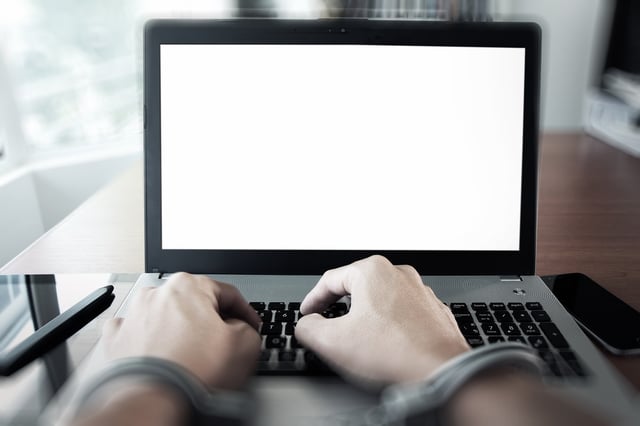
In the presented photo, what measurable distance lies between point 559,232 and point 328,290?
0.49 metres

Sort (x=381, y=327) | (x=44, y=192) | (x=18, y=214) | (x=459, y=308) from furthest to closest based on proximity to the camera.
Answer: (x=44, y=192), (x=18, y=214), (x=459, y=308), (x=381, y=327)

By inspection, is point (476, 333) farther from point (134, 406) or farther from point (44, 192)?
point (44, 192)

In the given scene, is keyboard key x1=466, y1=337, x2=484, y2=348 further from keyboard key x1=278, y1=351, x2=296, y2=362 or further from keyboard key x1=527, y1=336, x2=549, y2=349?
keyboard key x1=278, y1=351, x2=296, y2=362

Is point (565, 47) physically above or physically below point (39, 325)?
above

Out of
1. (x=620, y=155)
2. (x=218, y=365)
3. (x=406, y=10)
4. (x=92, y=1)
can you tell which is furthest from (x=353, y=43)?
(x=406, y=10)

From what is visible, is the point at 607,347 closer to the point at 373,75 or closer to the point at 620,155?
the point at 373,75

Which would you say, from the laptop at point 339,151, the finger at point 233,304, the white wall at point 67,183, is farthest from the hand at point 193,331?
the white wall at point 67,183

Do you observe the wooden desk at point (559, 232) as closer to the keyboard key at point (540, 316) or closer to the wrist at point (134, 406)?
the keyboard key at point (540, 316)

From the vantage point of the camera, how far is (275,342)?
46 centimetres

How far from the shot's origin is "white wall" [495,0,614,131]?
236 cm

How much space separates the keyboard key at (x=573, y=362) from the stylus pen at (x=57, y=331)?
0.45 m

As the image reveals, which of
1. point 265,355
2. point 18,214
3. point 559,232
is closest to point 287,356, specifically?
point 265,355

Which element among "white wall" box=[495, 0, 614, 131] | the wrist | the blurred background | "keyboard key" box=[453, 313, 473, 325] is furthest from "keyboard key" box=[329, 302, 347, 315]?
"white wall" box=[495, 0, 614, 131]

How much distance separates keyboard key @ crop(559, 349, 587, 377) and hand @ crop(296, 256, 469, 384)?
0.31 feet
